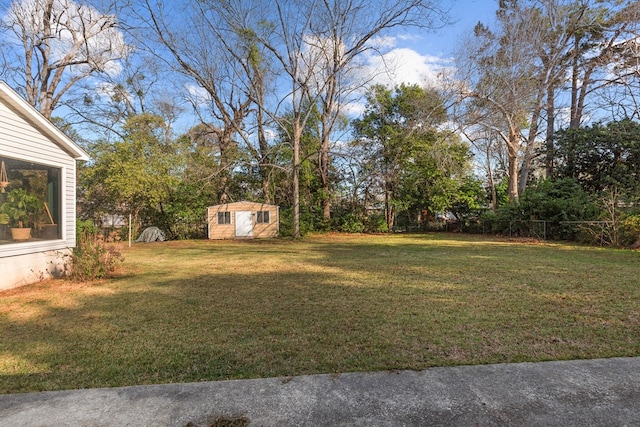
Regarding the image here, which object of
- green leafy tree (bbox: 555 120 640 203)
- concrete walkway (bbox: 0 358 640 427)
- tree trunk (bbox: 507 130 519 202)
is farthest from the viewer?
tree trunk (bbox: 507 130 519 202)

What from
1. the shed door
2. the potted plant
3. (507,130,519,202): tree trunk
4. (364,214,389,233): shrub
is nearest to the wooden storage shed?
the shed door

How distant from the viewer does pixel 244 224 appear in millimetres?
18453

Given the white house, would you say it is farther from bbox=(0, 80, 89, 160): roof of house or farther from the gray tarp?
the gray tarp

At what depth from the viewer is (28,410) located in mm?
2004

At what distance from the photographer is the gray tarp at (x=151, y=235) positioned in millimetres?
17442

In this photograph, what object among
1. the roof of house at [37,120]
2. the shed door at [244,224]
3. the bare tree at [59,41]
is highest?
the bare tree at [59,41]

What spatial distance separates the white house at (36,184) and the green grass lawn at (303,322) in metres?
0.55

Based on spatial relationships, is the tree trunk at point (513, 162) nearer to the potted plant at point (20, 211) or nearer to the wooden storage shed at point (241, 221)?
the wooden storage shed at point (241, 221)

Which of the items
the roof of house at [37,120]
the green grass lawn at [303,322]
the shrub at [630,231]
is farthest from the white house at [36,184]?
the shrub at [630,231]

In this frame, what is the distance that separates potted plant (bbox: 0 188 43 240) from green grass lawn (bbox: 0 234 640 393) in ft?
3.48

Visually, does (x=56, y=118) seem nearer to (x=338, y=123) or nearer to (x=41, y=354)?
(x=338, y=123)

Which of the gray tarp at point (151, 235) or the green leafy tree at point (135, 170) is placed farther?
the gray tarp at point (151, 235)

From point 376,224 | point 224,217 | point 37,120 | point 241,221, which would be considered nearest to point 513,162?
point 376,224

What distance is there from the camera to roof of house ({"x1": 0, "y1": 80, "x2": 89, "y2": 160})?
18.5 ft
